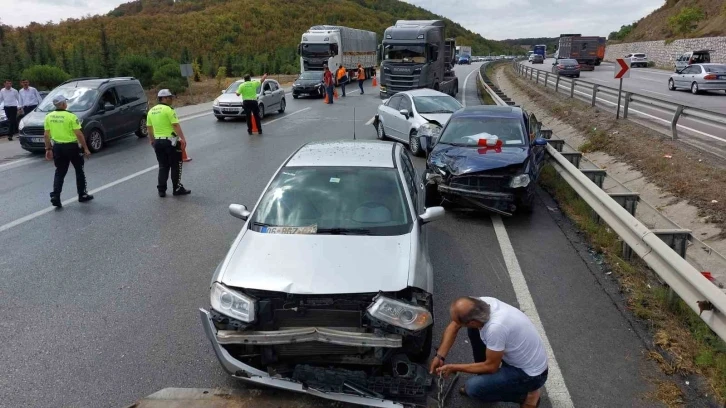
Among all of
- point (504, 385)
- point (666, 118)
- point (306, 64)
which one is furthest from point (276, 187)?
point (306, 64)

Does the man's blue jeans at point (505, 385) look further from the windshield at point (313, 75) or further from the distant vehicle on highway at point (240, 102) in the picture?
the windshield at point (313, 75)

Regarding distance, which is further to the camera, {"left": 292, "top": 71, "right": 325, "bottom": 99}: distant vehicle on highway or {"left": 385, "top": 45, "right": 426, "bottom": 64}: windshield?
{"left": 292, "top": 71, "right": 325, "bottom": 99}: distant vehicle on highway

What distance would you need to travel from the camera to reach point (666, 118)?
16.6 meters

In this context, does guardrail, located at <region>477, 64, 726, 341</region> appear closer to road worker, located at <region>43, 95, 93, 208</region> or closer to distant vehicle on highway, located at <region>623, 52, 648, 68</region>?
road worker, located at <region>43, 95, 93, 208</region>

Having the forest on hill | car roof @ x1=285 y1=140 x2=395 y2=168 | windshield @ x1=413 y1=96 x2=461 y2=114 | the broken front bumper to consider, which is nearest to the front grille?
car roof @ x1=285 y1=140 x2=395 y2=168

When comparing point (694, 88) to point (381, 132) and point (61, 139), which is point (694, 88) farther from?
point (61, 139)

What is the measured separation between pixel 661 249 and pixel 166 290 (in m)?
4.94

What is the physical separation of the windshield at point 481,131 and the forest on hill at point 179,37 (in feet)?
90.3

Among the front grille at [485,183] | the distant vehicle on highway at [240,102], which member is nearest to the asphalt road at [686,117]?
the front grille at [485,183]

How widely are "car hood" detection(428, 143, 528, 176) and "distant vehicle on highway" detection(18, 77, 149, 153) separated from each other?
9.71 meters

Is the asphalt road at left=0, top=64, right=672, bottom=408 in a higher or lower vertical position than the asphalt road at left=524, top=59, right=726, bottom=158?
lower

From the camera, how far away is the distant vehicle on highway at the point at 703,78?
25.0 metres

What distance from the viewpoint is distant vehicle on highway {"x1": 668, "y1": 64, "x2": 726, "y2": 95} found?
82.0 ft

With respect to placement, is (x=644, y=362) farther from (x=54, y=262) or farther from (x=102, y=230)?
(x=102, y=230)
